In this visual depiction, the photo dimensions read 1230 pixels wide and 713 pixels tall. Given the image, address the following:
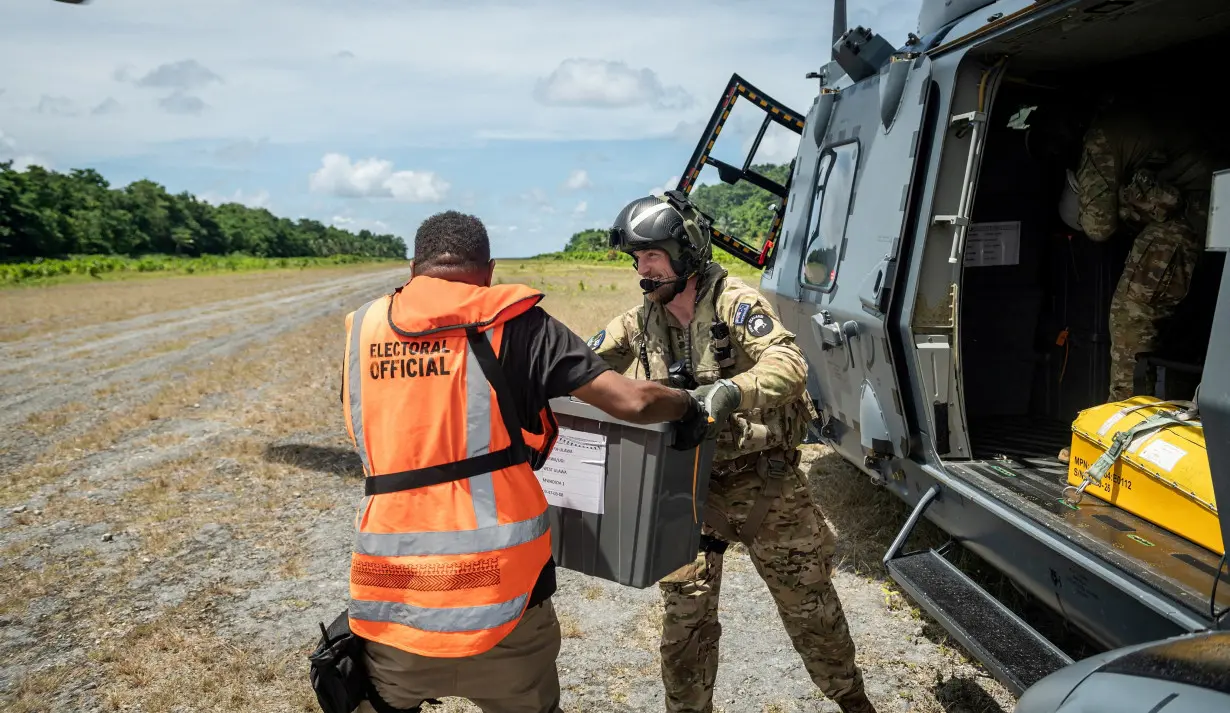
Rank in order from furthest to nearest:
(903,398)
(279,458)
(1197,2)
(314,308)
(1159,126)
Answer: (314,308), (279,458), (1159,126), (903,398), (1197,2)

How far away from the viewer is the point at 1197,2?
3.35m

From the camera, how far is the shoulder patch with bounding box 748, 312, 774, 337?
290 cm

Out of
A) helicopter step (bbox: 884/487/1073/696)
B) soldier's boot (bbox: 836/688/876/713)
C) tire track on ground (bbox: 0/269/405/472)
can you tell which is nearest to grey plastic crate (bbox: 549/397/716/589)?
soldier's boot (bbox: 836/688/876/713)

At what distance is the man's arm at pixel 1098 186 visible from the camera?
4328mm

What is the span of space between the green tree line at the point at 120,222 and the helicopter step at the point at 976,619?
1996 inches

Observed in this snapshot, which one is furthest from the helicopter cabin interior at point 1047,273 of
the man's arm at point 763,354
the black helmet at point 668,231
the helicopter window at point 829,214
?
the black helmet at point 668,231

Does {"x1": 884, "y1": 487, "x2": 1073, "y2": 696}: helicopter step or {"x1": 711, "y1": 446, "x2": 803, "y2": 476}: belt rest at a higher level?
{"x1": 711, "y1": 446, "x2": 803, "y2": 476}: belt

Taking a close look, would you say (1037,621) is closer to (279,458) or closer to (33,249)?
(279,458)

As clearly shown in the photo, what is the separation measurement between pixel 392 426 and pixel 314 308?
70.6 feet

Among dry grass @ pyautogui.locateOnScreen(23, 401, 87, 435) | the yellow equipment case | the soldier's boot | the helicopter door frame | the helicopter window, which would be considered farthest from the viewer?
dry grass @ pyautogui.locateOnScreen(23, 401, 87, 435)

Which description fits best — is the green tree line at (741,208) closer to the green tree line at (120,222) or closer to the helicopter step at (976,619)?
the helicopter step at (976,619)

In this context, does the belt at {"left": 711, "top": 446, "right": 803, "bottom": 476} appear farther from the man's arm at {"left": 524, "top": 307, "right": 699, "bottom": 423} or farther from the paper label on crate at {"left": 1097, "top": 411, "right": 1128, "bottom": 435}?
the paper label on crate at {"left": 1097, "top": 411, "right": 1128, "bottom": 435}

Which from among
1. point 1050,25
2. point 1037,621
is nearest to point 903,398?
point 1037,621

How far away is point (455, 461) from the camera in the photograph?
7.14ft
